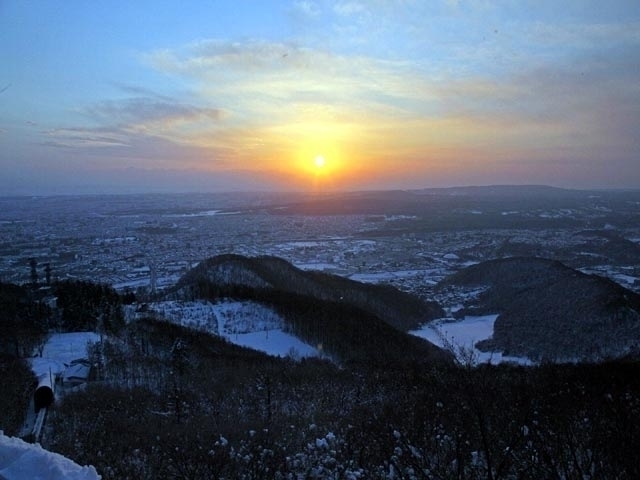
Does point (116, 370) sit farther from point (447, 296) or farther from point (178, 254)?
point (178, 254)

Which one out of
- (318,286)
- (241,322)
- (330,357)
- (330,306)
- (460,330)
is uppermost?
(330,306)

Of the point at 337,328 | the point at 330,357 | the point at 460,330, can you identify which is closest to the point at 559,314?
the point at 460,330

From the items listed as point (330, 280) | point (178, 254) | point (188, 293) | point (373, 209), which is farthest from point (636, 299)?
point (373, 209)

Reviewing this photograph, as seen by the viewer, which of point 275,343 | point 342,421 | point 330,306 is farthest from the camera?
point 330,306

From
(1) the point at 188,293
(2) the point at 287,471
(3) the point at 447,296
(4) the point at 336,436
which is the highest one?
(2) the point at 287,471

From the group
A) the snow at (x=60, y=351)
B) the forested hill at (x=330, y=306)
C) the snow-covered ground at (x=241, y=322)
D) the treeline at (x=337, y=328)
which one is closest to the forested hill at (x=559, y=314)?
the forested hill at (x=330, y=306)

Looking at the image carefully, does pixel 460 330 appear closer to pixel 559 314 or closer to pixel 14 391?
pixel 559 314

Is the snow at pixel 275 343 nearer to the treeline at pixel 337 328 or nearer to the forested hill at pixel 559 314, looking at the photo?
the treeline at pixel 337 328
